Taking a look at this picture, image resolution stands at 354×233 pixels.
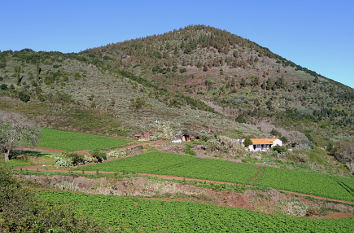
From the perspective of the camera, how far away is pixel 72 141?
143ft

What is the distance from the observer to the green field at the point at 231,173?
1131 inches

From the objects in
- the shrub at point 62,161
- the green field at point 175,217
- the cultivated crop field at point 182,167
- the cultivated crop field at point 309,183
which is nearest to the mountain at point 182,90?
the cultivated crop field at point 182,167

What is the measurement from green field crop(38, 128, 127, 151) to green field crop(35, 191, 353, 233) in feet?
66.5

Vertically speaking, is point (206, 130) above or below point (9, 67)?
below

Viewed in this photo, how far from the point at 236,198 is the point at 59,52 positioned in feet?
294

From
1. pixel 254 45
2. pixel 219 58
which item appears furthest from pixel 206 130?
pixel 254 45

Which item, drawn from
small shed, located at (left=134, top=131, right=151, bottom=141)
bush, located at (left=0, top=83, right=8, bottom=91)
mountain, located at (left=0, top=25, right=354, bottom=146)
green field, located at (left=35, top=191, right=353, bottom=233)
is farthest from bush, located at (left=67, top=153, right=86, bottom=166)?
bush, located at (left=0, top=83, right=8, bottom=91)

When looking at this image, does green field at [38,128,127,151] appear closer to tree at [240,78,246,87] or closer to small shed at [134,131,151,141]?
small shed at [134,131,151,141]

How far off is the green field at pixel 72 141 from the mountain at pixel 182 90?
6618 mm

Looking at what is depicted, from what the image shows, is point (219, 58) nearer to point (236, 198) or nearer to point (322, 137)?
point (322, 137)

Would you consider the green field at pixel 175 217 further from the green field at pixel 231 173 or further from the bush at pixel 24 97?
the bush at pixel 24 97

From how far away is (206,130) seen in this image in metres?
62.4

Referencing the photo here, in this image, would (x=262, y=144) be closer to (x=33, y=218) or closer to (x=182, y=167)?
(x=182, y=167)

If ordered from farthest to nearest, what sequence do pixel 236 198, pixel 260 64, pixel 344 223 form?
pixel 260 64
pixel 236 198
pixel 344 223
